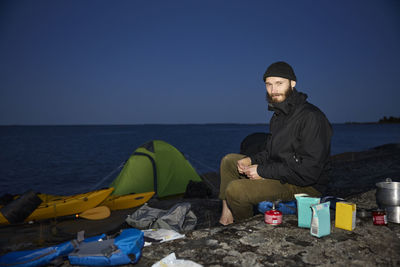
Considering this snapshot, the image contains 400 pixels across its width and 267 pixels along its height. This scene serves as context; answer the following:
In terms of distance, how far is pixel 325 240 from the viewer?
2.34 metres

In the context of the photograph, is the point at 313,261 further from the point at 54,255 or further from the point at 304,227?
the point at 54,255

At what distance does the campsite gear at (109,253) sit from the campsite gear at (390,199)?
8.40 feet

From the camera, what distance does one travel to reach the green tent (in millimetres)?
8164

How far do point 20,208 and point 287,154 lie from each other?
600 cm

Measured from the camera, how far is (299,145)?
9.69 feet

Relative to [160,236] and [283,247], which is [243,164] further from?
[160,236]

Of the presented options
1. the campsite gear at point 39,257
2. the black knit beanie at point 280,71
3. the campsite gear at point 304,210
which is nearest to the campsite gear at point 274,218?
the campsite gear at point 304,210

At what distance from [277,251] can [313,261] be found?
0.94 feet

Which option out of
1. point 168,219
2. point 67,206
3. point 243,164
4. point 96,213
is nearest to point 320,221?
point 243,164

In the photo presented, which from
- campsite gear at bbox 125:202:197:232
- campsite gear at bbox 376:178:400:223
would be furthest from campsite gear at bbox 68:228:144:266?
campsite gear at bbox 376:178:400:223

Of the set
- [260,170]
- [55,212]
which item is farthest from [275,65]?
[55,212]

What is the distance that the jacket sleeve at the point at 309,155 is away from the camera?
2.81m

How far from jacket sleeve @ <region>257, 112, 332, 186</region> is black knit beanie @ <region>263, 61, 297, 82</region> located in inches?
22.6

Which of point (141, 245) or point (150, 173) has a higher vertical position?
point (141, 245)
